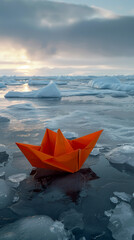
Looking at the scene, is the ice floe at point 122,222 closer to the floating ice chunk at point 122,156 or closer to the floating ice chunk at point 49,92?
the floating ice chunk at point 122,156

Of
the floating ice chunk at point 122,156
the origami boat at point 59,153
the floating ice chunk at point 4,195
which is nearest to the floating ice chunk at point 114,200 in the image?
the origami boat at point 59,153

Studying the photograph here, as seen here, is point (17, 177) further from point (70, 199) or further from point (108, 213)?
point (108, 213)

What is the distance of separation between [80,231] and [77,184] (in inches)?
25.2

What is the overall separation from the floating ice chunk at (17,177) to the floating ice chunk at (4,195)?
121 millimetres

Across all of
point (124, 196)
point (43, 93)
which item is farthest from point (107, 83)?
point (124, 196)

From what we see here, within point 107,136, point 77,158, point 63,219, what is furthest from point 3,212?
point 107,136

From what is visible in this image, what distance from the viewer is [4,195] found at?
196cm

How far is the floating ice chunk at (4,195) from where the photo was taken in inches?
73.4

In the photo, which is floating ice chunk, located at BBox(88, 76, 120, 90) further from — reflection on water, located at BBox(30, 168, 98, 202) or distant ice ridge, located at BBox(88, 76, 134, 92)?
reflection on water, located at BBox(30, 168, 98, 202)

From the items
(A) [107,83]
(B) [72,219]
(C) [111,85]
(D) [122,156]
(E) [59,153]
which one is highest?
(A) [107,83]

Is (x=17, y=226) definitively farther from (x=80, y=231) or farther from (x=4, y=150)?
(x=4, y=150)

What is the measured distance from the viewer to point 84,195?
199 cm

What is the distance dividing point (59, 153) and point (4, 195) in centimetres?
79

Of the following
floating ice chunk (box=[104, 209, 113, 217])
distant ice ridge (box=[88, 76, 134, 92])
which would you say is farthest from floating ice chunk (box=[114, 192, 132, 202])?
distant ice ridge (box=[88, 76, 134, 92])
